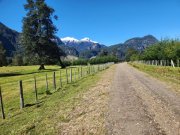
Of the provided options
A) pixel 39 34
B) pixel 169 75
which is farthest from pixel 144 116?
pixel 39 34

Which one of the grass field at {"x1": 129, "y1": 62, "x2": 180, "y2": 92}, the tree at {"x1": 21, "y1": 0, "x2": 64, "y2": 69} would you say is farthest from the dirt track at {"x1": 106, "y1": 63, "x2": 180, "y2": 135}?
the tree at {"x1": 21, "y1": 0, "x2": 64, "y2": 69}

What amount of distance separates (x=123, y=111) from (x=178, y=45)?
4006 centimetres

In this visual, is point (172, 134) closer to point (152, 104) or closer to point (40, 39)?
point (152, 104)

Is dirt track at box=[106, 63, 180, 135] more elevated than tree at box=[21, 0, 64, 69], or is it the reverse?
tree at box=[21, 0, 64, 69]

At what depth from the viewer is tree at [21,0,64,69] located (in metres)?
60.3

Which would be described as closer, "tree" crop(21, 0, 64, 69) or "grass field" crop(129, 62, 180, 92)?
"grass field" crop(129, 62, 180, 92)

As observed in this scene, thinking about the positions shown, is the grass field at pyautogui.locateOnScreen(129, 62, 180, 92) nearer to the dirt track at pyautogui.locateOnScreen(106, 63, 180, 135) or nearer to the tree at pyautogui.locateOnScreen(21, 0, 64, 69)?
the dirt track at pyautogui.locateOnScreen(106, 63, 180, 135)

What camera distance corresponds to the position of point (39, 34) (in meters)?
61.8

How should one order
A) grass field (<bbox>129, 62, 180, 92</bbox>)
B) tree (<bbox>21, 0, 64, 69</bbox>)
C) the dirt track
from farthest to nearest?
tree (<bbox>21, 0, 64, 69</bbox>), grass field (<bbox>129, 62, 180, 92</bbox>), the dirt track

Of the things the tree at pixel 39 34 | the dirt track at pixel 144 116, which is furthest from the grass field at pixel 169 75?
the tree at pixel 39 34

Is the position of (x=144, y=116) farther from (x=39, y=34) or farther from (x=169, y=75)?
(x=39, y=34)

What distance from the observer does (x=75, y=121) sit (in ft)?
29.1

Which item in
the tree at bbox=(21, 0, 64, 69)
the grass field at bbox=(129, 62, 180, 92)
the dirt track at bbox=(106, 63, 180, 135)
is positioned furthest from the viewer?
the tree at bbox=(21, 0, 64, 69)

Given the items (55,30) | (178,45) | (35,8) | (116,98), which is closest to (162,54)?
(178,45)
